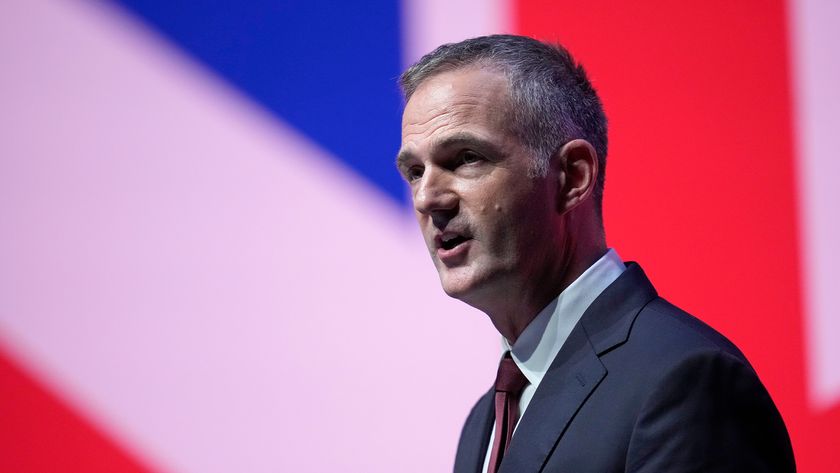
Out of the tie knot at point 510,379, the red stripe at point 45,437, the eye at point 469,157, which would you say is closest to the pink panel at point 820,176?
the tie knot at point 510,379

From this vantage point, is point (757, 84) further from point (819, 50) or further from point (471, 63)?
point (471, 63)

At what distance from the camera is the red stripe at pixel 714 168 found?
79.7 inches

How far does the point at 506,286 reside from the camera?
4.65ft

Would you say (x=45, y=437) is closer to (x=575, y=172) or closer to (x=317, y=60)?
(x=317, y=60)

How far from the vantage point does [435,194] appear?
141 centimetres

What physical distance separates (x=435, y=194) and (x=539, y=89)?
0.24 metres

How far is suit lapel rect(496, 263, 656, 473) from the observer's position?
1286 mm

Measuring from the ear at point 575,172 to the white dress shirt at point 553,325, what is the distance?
11 centimetres

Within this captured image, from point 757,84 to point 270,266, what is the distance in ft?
4.08

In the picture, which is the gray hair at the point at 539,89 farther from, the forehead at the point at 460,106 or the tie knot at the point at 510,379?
the tie knot at the point at 510,379

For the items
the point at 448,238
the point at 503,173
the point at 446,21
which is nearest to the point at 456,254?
the point at 448,238

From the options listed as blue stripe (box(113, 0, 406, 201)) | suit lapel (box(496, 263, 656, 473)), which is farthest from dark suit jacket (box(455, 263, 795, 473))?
blue stripe (box(113, 0, 406, 201))

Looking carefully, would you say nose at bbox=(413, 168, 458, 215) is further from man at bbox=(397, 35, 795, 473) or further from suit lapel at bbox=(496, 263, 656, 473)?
suit lapel at bbox=(496, 263, 656, 473)

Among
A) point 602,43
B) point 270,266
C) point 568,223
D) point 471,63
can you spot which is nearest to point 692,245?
point 602,43
